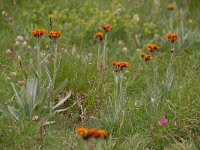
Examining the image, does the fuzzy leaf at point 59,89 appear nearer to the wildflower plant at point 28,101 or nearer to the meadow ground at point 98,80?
the meadow ground at point 98,80

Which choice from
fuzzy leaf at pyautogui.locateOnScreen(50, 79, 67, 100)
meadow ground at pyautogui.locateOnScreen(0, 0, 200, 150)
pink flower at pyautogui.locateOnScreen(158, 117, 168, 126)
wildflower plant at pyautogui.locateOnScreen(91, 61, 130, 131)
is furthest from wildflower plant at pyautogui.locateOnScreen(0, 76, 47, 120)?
pink flower at pyautogui.locateOnScreen(158, 117, 168, 126)

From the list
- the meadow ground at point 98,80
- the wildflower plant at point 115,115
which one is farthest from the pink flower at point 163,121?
the wildflower plant at point 115,115

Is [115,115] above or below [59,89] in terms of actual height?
below

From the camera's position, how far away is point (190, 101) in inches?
129

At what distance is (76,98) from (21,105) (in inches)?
21.2

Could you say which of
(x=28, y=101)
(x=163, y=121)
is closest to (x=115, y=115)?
(x=163, y=121)

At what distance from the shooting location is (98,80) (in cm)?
367

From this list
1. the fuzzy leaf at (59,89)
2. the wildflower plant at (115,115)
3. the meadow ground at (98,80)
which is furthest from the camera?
the fuzzy leaf at (59,89)

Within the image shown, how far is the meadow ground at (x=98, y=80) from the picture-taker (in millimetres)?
2989

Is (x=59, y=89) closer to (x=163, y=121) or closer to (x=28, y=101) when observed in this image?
(x=28, y=101)

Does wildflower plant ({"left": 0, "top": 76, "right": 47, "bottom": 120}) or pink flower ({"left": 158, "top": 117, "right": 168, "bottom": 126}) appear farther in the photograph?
wildflower plant ({"left": 0, "top": 76, "right": 47, "bottom": 120})

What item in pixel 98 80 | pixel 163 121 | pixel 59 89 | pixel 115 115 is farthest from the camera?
pixel 98 80

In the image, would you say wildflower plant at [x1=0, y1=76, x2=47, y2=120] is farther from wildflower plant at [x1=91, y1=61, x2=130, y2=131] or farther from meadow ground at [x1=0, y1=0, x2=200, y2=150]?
wildflower plant at [x1=91, y1=61, x2=130, y2=131]

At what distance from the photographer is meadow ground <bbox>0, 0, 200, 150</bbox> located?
2989 mm
